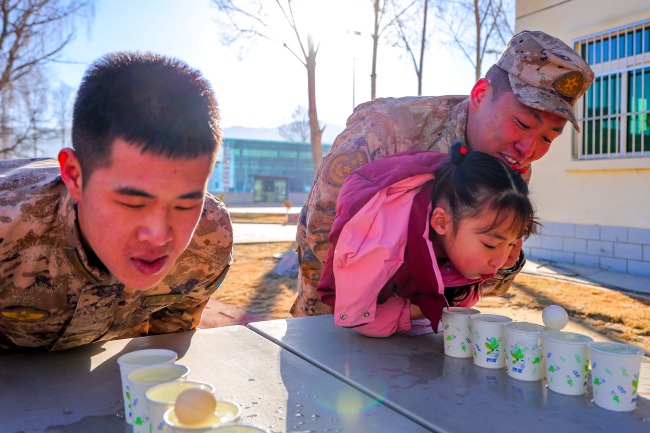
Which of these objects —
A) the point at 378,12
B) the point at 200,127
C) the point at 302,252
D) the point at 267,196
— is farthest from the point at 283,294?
the point at 267,196

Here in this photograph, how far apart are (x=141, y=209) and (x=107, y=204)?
95 mm

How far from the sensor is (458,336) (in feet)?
5.59

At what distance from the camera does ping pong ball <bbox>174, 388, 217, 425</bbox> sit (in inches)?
34.9

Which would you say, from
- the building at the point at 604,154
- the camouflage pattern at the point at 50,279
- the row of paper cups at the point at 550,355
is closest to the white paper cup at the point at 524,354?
the row of paper cups at the point at 550,355

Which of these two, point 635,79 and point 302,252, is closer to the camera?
point 302,252

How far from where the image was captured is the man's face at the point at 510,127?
232 cm

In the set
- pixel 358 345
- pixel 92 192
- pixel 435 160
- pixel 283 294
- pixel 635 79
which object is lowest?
pixel 283 294

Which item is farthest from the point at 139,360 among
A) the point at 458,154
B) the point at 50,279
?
the point at 458,154

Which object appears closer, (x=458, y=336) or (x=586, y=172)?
(x=458, y=336)

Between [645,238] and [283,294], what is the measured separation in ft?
14.4

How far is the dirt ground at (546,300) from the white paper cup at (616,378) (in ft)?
10.1

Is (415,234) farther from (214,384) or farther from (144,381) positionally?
(144,381)

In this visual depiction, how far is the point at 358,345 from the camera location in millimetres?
1820

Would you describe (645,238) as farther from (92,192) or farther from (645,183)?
(92,192)
